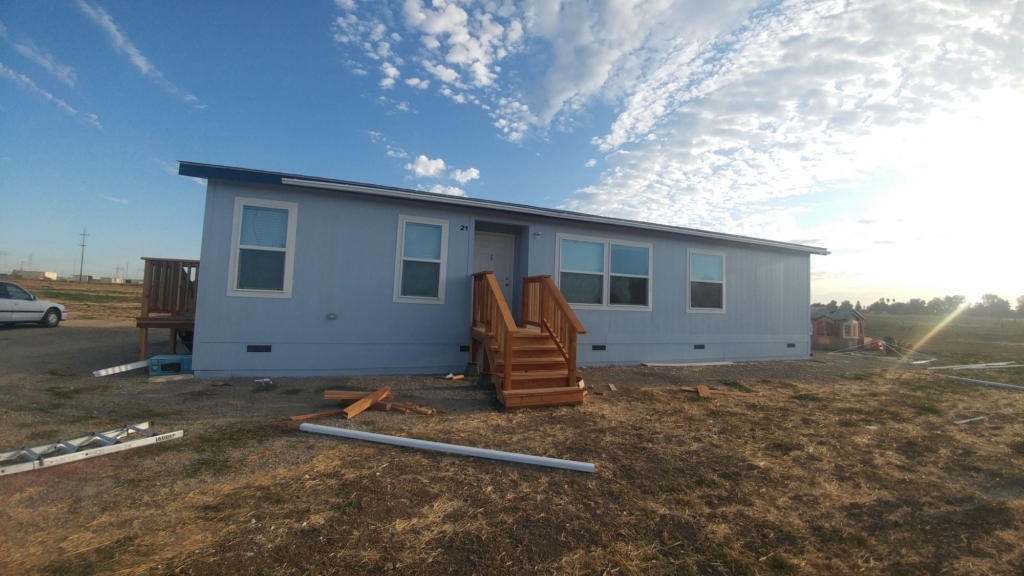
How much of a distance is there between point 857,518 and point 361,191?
646 centimetres

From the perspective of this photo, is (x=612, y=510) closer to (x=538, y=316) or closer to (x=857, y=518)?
(x=857, y=518)

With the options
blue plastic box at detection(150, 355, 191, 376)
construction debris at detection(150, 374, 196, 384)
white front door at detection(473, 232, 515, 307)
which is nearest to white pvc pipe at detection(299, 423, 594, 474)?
construction debris at detection(150, 374, 196, 384)

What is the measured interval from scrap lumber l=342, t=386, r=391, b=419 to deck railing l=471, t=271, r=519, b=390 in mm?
1395

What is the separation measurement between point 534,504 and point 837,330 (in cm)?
1547

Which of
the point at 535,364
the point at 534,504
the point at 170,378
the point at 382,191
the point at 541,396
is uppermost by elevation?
the point at 382,191

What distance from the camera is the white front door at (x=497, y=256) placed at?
7855mm

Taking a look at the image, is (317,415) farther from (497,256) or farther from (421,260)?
(497,256)

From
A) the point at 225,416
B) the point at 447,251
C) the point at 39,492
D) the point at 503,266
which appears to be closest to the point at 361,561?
the point at 39,492

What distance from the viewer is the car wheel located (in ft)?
39.8

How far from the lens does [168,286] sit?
7.09m

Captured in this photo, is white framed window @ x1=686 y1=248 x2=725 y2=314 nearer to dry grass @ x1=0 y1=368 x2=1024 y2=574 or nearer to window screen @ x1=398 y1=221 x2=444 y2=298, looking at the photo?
dry grass @ x1=0 y1=368 x2=1024 y2=574

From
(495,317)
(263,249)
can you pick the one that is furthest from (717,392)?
(263,249)

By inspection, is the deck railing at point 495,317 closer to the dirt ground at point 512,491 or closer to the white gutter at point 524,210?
the dirt ground at point 512,491

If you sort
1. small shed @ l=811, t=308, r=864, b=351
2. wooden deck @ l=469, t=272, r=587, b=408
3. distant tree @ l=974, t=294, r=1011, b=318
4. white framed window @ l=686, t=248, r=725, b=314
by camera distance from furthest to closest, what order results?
distant tree @ l=974, t=294, r=1011, b=318
small shed @ l=811, t=308, r=864, b=351
white framed window @ l=686, t=248, r=725, b=314
wooden deck @ l=469, t=272, r=587, b=408
